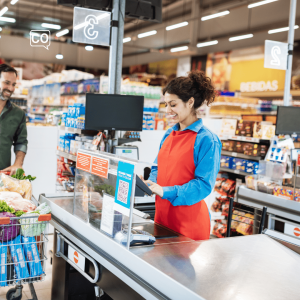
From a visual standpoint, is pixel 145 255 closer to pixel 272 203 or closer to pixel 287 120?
pixel 272 203

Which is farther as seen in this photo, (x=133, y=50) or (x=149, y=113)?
(x=133, y=50)

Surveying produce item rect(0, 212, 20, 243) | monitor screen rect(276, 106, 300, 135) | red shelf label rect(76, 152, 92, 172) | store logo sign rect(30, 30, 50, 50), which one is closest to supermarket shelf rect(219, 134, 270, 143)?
monitor screen rect(276, 106, 300, 135)

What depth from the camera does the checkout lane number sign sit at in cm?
195

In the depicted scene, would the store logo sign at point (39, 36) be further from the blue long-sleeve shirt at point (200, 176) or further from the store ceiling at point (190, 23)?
the store ceiling at point (190, 23)

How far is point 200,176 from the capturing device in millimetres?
2045

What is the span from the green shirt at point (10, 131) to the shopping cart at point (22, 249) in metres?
1.55

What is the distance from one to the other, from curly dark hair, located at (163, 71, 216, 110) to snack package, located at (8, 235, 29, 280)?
4.02 feet

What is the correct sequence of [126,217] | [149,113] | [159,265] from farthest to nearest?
[149,113] → [126,217] → [159,265]

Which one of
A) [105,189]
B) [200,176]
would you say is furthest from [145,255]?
[200,176]

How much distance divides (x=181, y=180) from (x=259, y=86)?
1013 cm

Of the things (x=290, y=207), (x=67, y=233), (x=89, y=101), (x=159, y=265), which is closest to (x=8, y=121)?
(x=89, y=101)

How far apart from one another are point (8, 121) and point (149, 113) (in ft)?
8.80

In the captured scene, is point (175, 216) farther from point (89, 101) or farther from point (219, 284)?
point (89, 101)

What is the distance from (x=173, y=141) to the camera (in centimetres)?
229
